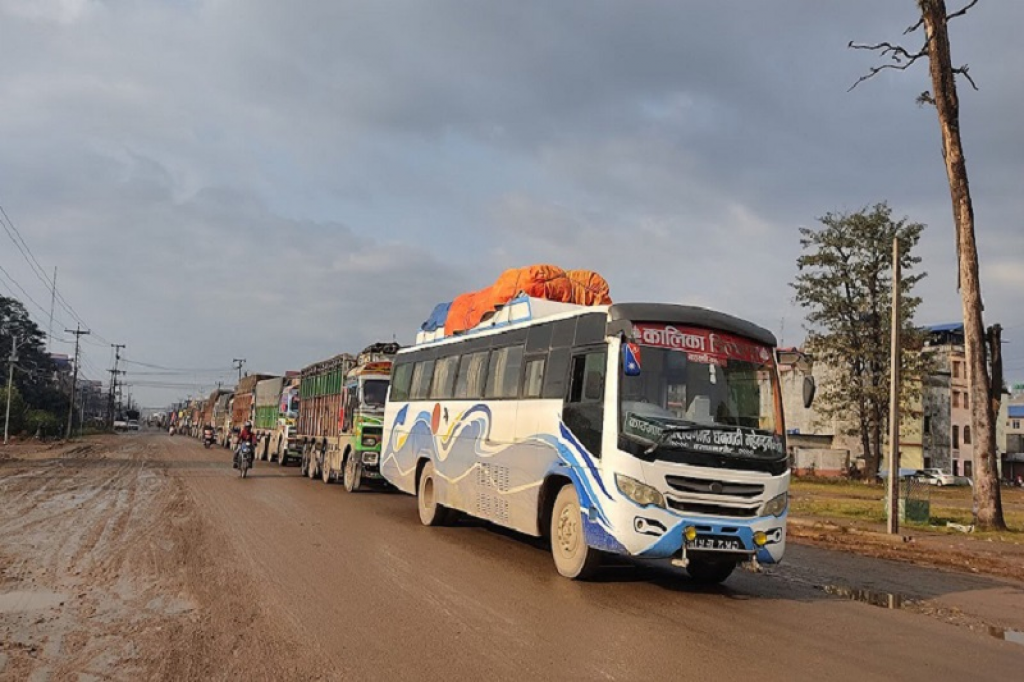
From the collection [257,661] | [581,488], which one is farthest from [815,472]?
[257,661]

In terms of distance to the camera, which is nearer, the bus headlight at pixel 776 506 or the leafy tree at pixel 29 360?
the bus headlight at pixel 776 506

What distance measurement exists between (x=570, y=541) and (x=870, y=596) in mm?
3762

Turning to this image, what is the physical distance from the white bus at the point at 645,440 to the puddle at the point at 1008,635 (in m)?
2.11

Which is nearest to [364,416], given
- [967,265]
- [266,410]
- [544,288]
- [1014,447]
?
[544,288]

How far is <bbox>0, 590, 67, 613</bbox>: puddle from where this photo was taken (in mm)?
7371

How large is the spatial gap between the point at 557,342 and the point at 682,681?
5.32 metres

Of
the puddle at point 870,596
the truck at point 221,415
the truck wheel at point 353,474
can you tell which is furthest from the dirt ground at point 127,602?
the truck at point 221,415

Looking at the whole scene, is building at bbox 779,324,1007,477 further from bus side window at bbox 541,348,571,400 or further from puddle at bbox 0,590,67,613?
puddle at bbox 0,590,67,613

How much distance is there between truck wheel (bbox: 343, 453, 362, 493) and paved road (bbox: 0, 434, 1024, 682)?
709 centimetres

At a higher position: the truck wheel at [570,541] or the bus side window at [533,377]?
the bus side window at [533,377]

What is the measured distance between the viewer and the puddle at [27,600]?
290 inches

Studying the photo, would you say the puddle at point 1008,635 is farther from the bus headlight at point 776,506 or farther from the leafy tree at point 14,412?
the leafy tree at point 14,412

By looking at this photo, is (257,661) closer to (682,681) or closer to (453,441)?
(682,681)

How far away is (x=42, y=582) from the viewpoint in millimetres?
8523
